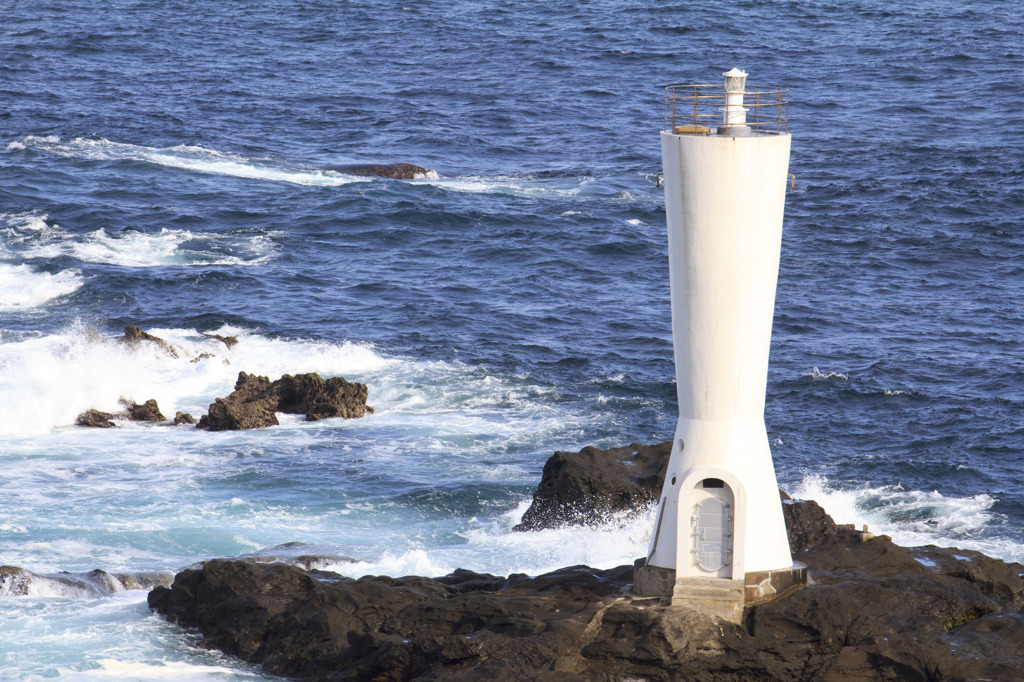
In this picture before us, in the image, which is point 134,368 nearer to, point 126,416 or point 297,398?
point 126,416

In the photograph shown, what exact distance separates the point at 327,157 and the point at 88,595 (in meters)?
39.9

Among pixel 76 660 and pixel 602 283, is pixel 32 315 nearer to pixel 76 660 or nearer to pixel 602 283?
pixel 602 283

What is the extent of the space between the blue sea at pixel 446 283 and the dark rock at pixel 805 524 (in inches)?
117

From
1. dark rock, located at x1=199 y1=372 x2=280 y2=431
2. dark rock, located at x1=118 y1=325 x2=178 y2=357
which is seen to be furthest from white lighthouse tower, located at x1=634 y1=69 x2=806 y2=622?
dark rock, located at x1=118 y1=325 x2=178 y2=357

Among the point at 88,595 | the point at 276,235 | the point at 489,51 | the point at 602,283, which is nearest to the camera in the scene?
the point at 88,595

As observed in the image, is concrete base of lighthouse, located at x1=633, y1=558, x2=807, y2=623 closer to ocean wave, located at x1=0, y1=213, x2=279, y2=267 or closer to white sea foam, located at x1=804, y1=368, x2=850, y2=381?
white sea foam, located at x1=804, y1=368, x2=850, y2=381

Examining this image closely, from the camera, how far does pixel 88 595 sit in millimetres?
18656

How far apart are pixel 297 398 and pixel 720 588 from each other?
16.6 metres

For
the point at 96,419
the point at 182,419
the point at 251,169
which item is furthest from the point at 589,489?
the point at 251,169

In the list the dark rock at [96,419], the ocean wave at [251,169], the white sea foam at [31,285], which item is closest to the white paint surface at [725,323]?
the dark rock at [96,419]

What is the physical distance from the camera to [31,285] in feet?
125

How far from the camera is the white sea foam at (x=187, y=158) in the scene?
52906 mm

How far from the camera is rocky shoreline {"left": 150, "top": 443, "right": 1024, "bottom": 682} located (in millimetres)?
14523

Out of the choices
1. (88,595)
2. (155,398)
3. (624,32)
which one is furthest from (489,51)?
(88,595)
